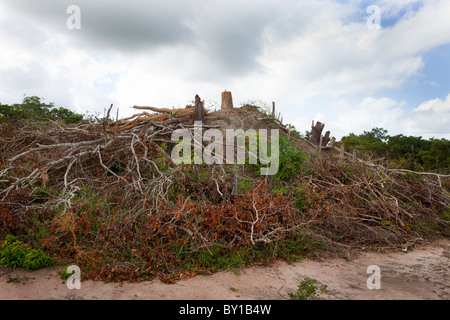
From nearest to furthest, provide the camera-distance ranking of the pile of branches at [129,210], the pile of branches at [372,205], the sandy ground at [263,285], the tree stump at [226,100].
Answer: the sandy ground at [263,285], the pile of branches at [129,210], the pile of branches at [372,205], the tree stump at [226,100]

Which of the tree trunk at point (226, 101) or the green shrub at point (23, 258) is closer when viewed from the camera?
the green shrub at point (23, 258)

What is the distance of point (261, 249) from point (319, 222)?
1634mm

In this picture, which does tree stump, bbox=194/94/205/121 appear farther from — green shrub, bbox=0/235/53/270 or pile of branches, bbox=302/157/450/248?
green shrub, bbox=0/235/53/270

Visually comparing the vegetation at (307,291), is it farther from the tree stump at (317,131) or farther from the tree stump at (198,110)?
the tree stump at (317,131)

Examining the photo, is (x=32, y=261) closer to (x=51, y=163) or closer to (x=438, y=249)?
(x=51, y=163)

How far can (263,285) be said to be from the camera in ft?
14.6

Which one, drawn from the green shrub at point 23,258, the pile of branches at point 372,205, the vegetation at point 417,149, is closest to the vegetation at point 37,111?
the green shrub at point 23,258

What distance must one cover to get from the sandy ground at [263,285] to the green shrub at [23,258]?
9 centimetres

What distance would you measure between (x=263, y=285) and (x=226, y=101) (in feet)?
28.4

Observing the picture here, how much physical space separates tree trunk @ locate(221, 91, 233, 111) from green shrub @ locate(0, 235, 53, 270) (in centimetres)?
855

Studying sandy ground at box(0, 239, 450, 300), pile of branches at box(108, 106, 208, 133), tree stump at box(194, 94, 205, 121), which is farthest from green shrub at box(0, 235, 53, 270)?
tree stump at box(194, 94, 205, 121)

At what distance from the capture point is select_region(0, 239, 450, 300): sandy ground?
407cm

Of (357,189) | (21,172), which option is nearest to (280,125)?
(357,189)

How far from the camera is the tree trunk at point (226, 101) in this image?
12180 millimetres
